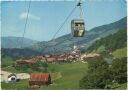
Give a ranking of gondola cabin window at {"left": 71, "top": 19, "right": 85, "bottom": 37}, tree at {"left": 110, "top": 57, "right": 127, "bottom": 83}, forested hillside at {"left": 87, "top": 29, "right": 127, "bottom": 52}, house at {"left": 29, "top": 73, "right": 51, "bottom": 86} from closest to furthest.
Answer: gondola cabin window at {"left": 71, "top": 19, "right": 85, "bottom": 37}, tree at {"left": 110, "top": 57, "right": 127, "bottom": 83}, house at {"left": 29, "top": 73, "right": 51, "bottom": 86}, forested hillside at {"left": 87, "top": 29, "right": 127, "bottom": 52}

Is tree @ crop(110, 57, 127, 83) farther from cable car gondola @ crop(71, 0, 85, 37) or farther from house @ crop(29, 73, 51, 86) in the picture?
cable car gondola @ crop(71, 0, 85, 37)

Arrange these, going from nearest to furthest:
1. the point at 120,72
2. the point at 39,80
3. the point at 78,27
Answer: the point at 78,27, the point at 120,72, the point at 39,80

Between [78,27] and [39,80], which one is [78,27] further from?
[39,80]

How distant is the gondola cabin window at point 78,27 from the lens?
13.1m

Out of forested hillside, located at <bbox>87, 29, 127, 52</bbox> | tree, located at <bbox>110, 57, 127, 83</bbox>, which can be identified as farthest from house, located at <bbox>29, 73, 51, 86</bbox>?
forested hillside, located at <bbox>87, 29, 127, 52</bbox>

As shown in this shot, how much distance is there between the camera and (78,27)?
13.2 metres

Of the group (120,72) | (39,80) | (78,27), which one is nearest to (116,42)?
(39,80)

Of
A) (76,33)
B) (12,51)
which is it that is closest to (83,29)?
(76,33)

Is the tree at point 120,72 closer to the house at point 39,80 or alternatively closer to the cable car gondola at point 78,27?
the house at point 39,80

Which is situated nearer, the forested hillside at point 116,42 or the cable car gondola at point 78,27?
the cable car gondola at point 78,27

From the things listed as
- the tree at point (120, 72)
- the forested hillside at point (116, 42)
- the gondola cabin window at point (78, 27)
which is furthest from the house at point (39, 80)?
the gondola cabin window at point (78, 27)

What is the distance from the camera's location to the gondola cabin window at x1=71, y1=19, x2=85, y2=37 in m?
13.1

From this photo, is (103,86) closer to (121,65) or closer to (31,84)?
(121,65)

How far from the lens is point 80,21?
44.5 ft
